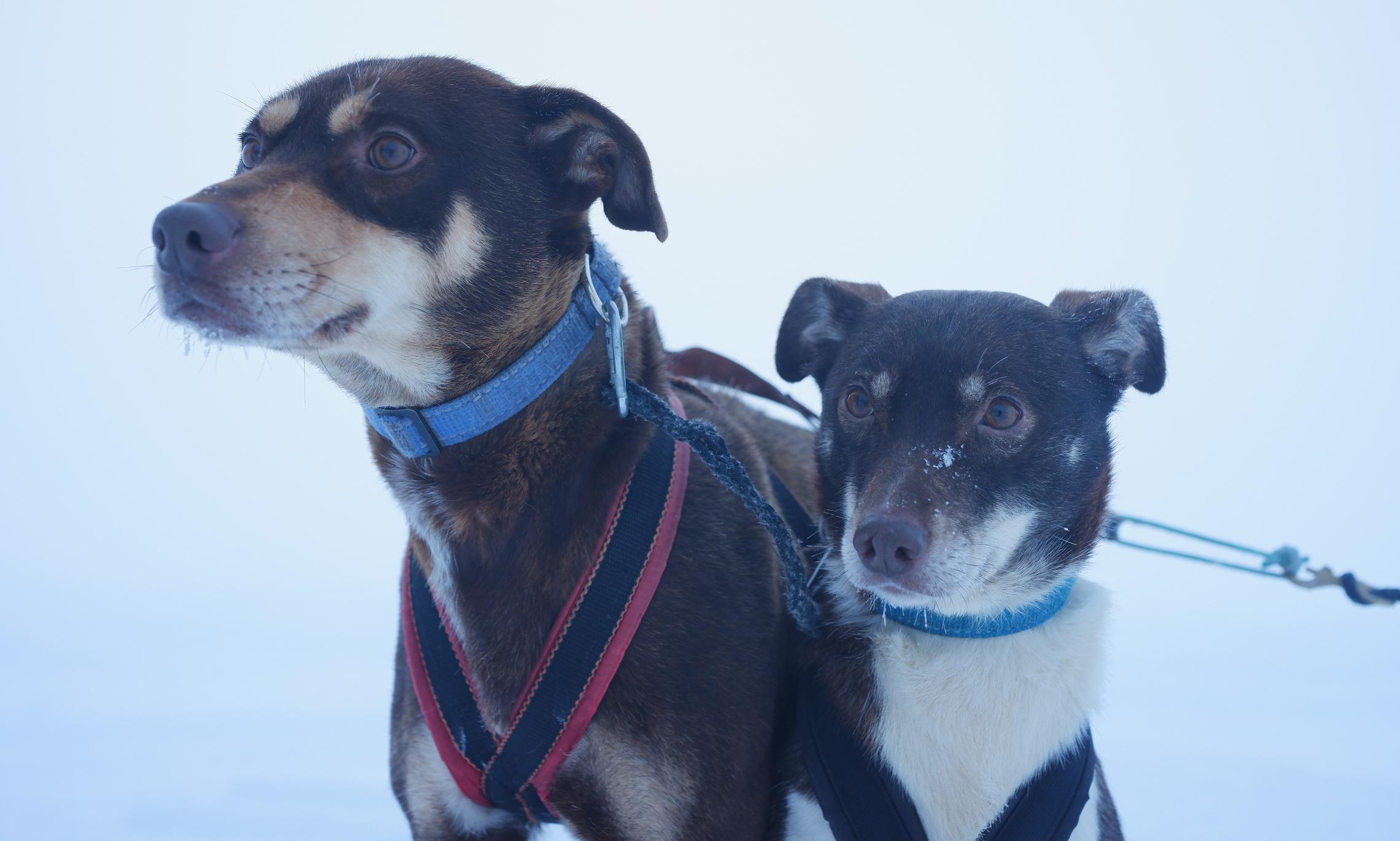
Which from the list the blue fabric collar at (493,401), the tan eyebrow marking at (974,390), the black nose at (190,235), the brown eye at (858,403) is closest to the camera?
the black nose at (190,235)

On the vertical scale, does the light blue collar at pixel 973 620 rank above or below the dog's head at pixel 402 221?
below

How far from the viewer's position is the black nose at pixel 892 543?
7.45 feet

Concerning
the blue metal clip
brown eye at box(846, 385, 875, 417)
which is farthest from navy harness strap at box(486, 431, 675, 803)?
brown eye at box(846, 385, 875, 417)

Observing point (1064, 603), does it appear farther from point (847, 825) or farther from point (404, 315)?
point (404, 315)

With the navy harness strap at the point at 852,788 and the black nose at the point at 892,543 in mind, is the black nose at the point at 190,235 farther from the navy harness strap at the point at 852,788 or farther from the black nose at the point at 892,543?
the navy harness strap at the point at 852,788

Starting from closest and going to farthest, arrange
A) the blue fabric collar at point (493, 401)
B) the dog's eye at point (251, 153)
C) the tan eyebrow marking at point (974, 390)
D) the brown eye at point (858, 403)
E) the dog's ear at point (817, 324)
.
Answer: the blue fabric collar at point (493, 401) → the dog's eye at point (251, 153) → the tan eyebrow marking at point (974, 390) → the brown eye at point (858, 403) → the dog's ear at point (817, 324)

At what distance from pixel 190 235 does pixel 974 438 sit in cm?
174

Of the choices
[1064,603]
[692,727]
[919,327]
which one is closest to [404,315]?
[692,727]

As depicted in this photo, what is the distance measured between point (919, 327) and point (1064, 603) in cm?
81

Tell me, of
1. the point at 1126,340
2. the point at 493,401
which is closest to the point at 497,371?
the point at 493,401

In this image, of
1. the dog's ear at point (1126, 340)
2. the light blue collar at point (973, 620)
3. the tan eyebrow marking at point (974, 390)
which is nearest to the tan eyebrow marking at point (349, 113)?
the tan eyebrow marking at point (974, 390)

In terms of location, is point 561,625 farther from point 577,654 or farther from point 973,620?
point 973,620

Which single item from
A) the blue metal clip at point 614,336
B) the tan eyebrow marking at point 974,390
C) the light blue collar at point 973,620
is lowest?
the light blue collar at point 973,620

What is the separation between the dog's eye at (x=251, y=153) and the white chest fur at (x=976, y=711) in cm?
189
